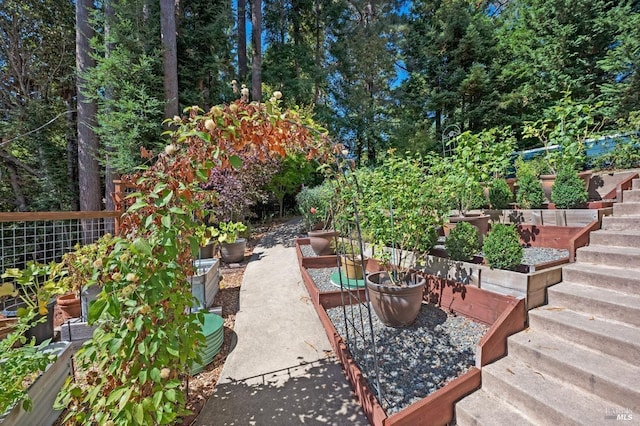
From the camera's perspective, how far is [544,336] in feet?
7.05

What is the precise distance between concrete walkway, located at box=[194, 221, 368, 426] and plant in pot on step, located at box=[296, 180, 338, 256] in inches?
57.9

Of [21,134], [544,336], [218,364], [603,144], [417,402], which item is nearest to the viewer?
[417,402]

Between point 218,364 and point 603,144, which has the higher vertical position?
point 603,144

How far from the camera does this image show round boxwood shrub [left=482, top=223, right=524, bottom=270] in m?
2.59

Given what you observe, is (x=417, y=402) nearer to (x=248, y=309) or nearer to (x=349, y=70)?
(x=248, y=309)

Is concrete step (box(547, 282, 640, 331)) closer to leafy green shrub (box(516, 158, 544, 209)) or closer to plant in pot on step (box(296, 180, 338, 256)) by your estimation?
leafy green shrub (box(516, 158, 544, 209))

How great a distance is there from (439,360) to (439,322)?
0.57 m

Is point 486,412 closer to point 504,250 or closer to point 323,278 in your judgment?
point 504,250

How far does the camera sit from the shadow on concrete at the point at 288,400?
184 centimetres

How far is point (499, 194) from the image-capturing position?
4305 millimetres

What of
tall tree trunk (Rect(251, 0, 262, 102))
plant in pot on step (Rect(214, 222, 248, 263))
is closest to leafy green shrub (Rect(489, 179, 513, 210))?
plant in pot on step (Rect(214, 222, 248, 263))

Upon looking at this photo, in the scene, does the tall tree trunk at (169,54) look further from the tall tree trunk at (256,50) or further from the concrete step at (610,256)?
the concrete step at (610,256)

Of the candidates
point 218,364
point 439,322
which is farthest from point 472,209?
point 218,364

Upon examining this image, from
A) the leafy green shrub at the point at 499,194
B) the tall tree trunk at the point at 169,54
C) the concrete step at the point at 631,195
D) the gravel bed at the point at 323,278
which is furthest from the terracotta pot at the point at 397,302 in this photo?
the tall tree trunk at the point at 169,54
